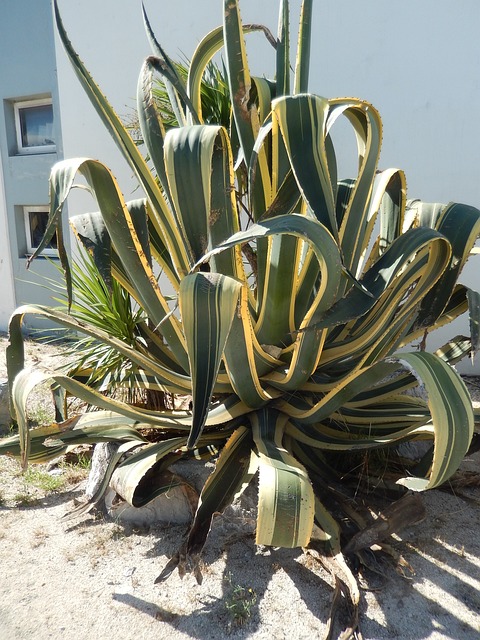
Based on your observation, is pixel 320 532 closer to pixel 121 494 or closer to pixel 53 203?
pixel 121 494

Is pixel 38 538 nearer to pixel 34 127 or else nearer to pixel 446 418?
pixel 446 418

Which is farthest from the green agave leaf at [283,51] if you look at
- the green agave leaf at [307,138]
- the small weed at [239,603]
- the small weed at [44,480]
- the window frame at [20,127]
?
the window frame at [20,127]

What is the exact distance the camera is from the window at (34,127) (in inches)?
204

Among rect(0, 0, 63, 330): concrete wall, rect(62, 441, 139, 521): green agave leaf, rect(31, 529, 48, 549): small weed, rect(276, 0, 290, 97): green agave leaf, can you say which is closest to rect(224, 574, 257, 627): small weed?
rect(62, 441, 139, 521): green agave leaf

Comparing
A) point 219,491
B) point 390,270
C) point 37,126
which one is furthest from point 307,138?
point 37,126

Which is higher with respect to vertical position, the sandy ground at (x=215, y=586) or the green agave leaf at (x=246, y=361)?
the green agave leaf at (x=246, y=361)

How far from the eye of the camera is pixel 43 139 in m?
5.27

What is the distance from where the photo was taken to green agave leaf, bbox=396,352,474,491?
4.33 ft

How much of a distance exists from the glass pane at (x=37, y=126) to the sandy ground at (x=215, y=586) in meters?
4.12

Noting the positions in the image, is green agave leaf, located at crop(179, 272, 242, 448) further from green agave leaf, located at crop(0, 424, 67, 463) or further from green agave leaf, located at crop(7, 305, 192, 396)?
green agave leaf, located at crop(0, 424, 67, 463)

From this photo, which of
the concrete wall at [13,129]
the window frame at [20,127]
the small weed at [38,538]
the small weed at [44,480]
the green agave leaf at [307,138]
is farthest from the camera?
the window frame at [20,127]

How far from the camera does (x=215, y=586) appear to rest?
5.62ft

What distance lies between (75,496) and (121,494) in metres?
0.62

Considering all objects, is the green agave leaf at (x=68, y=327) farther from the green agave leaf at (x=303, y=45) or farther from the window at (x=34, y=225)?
the window at (x=34, y=225)
